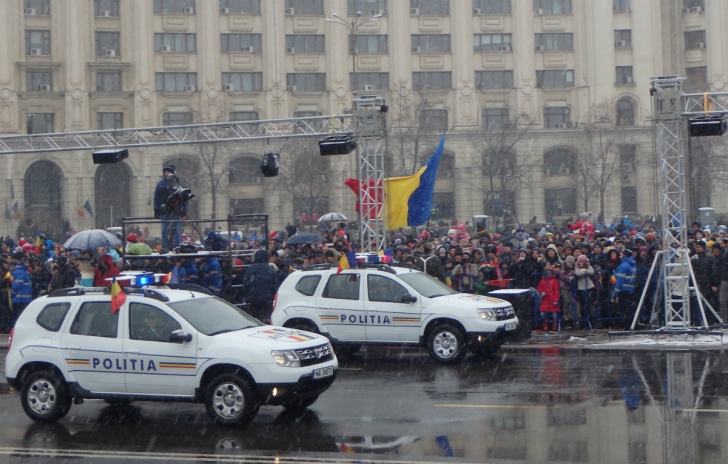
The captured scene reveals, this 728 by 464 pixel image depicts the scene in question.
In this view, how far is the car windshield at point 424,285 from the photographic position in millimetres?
15578

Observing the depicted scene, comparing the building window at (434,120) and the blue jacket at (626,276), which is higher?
the building window at (434,120)

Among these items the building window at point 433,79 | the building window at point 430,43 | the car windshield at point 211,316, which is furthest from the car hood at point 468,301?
the building window at point 430,43

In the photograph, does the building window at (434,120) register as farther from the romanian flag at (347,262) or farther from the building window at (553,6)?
the romanian flag at (347,262)

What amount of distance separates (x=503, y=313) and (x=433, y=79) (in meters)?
45.0

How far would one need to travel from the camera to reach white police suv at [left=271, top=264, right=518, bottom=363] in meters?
15.2

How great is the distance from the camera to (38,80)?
A: 57000 mm

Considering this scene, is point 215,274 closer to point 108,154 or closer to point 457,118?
point 108,154

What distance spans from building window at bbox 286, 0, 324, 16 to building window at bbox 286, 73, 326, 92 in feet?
12.4

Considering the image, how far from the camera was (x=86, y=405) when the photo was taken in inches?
496

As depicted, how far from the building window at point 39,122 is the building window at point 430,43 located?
Result: 2238 centimetres

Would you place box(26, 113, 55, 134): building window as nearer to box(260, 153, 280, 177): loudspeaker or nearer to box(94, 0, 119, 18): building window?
box(94, 0, 119, 18): building window

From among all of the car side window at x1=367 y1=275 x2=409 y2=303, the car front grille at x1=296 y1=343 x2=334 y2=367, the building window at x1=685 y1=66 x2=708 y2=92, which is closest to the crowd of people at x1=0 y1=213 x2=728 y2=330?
the car side window at x1=367 y1=275 x2=409 y2=303

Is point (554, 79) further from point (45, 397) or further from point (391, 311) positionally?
point (45, 397)

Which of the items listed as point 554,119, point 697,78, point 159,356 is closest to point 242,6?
point 554,119
